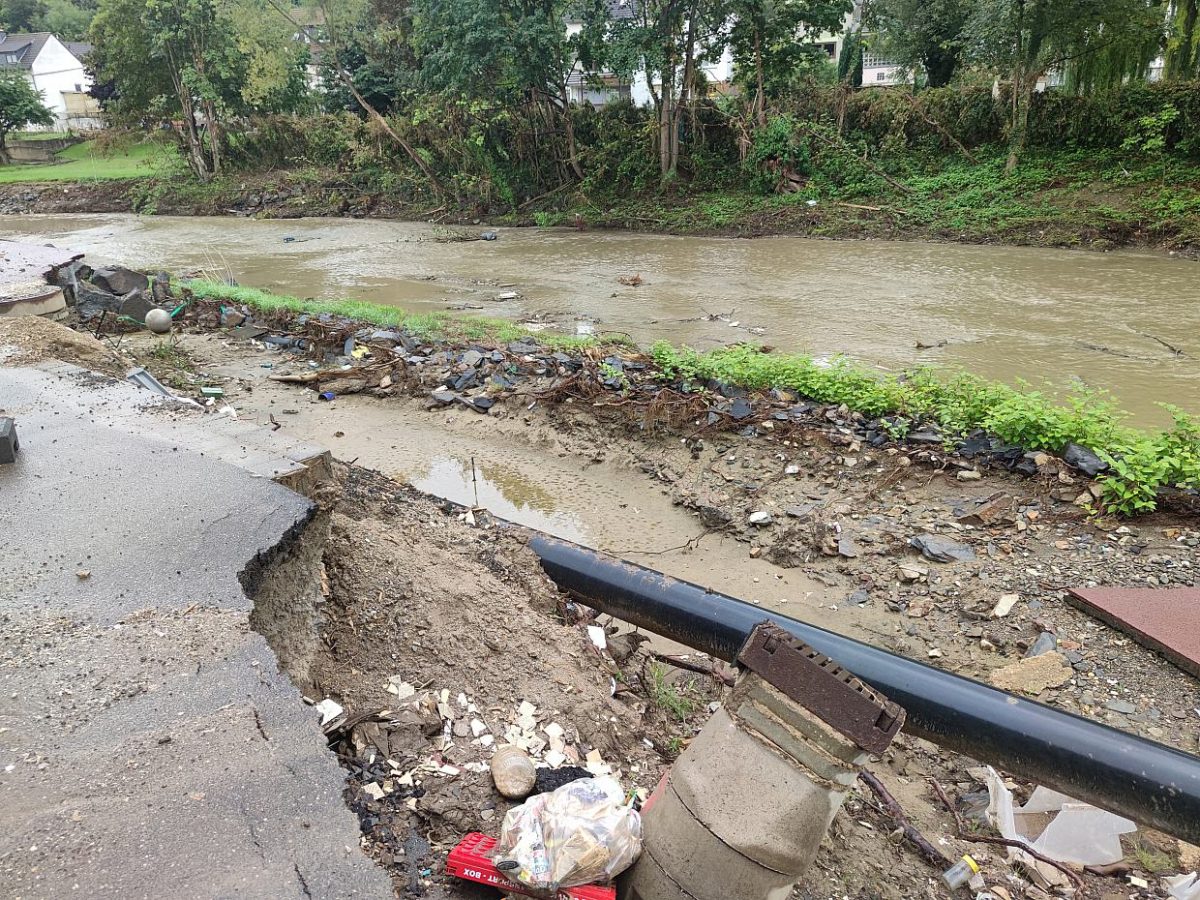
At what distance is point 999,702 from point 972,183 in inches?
691

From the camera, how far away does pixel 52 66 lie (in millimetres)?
50531

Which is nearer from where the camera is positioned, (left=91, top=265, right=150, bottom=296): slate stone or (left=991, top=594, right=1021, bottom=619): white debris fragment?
(left=991, top=594, right=1021, bottom=619): white debris fragment

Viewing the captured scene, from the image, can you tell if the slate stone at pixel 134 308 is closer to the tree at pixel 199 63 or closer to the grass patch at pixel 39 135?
the tree at pixel 199 63

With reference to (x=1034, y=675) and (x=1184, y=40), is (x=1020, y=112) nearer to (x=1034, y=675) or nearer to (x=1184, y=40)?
(x=1184, y=40)

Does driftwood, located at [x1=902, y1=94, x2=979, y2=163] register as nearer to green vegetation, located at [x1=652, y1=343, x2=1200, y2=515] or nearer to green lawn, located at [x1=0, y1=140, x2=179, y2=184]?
green vegetation, located at [x1=652, y1=343, x2=1200, y2=515]

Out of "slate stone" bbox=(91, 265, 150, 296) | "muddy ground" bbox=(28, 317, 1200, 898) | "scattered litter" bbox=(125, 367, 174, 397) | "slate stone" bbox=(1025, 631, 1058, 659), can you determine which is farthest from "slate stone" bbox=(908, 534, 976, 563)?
"slate stone" bbox=(91, 265, 150, 296)

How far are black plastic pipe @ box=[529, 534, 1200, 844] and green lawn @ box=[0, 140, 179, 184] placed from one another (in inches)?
1219

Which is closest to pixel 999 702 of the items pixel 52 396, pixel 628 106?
pixel 52 396

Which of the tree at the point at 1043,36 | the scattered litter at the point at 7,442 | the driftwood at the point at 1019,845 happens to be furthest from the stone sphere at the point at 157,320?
the tree at the point at 1043,36

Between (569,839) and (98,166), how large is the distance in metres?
38.6

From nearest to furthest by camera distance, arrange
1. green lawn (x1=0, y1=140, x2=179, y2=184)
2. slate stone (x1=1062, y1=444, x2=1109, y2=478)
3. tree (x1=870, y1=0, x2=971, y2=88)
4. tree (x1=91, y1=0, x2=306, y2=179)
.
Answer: slate stone (x1=1062, y1=444, x2=1109, y2=478) < tree (x1=870, y1=0, x2=971, y2=88) < tree (x1=91, y1=0, x2=306, y2=179) < green lawn (x1=0, y1=140, x2=179, y2=184)

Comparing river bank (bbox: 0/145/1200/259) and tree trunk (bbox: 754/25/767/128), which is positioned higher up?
tree trunk (bbox: 754/25/767/128)

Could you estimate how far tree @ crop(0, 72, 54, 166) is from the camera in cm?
3266

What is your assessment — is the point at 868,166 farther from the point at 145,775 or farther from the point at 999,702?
the point at 145,775
